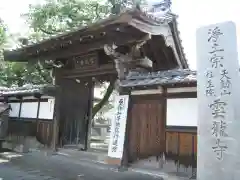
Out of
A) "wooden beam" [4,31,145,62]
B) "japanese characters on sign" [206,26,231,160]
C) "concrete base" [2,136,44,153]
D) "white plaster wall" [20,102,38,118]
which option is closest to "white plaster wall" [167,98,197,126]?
"japanese characters on sign" [206,26,231,160]

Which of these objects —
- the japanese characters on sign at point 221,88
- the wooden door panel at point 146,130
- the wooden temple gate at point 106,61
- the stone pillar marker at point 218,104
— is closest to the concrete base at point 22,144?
the wooden temple gate at point 106,61

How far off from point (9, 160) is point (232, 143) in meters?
9.43

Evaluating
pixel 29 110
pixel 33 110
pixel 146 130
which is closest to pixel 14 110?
pixel 29 110

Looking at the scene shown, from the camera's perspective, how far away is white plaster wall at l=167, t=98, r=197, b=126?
7096 mm

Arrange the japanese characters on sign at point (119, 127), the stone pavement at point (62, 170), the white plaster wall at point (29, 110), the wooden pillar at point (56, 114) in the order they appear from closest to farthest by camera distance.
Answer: the stone pavement at point (62, 170)
the japanese characters on sign at point (119, 127)
the wooden pillar at point (56, 114)
the white plaster wall at point (29, 110)

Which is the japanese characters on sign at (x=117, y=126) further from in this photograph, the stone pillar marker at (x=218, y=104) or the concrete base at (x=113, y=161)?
the stone pillar marker at (x=218, y=104)

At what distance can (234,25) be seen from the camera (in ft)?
16.9

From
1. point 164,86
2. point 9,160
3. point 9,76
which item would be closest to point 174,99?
point 164,86

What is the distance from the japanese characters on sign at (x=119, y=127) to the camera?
8172 mm

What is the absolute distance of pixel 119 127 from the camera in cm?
829

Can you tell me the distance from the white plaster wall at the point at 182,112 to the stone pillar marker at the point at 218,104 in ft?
5.96

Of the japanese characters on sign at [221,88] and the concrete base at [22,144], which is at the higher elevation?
the japanese characters on sign at [221,88]

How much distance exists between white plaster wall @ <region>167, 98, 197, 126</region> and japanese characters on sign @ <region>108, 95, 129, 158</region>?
4.70ft

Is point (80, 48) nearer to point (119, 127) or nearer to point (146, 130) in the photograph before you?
point (119, 127)
